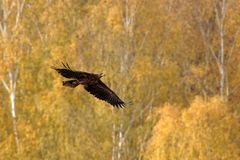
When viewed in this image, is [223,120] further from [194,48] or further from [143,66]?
[194,48]

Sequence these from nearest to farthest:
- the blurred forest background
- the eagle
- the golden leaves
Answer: the eagle
the golden leaves
the blurred forest background

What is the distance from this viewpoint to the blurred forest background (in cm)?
2603

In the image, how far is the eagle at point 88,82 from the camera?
1355 centimetres

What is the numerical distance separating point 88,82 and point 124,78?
52.9 ft

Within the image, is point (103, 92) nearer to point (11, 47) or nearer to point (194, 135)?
point (194, 135)

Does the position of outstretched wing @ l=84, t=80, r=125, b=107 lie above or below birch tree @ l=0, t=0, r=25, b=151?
below

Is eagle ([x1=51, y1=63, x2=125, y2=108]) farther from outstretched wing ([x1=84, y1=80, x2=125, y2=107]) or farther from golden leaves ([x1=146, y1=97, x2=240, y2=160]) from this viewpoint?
golden leaves ([x1=146, y1=97, x2=240, y2=160])

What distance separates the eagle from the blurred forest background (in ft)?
33.5

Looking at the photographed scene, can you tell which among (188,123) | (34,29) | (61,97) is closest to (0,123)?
(61,97)

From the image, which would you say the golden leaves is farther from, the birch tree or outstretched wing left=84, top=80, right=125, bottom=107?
outstretched wing left=84, top=80, right=125, bottom=107

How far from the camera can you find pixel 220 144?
25.7m

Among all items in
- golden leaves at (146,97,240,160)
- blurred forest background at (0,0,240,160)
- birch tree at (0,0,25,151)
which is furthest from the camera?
birch tree at (0,0,25,151)

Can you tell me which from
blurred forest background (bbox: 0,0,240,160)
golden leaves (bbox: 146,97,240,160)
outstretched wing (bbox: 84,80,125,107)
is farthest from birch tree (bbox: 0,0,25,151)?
outstretched wing (bbox: 84,80,125,107)

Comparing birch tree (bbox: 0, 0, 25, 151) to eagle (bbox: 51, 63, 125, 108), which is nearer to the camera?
eagle (bbox: 51, 63, 125, 108)
